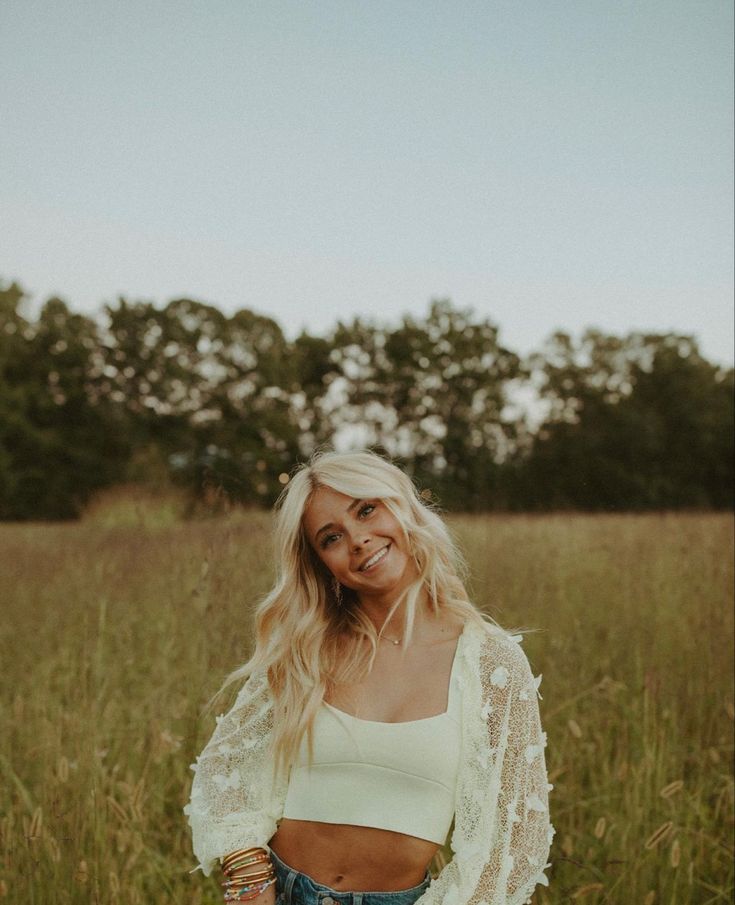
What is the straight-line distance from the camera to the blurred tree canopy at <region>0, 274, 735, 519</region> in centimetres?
2512

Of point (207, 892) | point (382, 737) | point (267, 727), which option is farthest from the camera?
point (207, 892)

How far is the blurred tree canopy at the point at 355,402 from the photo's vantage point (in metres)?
25.1

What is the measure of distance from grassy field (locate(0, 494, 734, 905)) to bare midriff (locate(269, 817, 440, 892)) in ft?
1.96

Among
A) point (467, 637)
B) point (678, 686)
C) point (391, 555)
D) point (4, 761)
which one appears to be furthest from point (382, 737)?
point (678, 686)

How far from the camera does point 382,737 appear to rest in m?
1.60

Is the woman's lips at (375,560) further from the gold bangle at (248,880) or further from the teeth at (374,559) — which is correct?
the gold bangle at (248,880)

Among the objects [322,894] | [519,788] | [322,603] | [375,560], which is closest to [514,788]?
[519,788]

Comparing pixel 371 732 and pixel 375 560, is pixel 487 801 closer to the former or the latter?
pixel 371 732

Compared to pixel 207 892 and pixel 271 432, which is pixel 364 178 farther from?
pixel 271 432

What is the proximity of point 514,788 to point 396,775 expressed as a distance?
25 cm

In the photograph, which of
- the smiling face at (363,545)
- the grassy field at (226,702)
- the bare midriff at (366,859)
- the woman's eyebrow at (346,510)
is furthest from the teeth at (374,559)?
the grassy field at (226,702)

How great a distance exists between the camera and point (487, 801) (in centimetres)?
152

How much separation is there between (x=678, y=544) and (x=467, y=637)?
393 cm

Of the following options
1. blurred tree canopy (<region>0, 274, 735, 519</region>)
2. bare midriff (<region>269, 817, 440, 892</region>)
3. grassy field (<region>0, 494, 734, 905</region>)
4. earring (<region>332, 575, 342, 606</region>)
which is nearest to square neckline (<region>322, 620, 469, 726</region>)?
bare midriff (<region>269, 817, 440, 892</region>)
